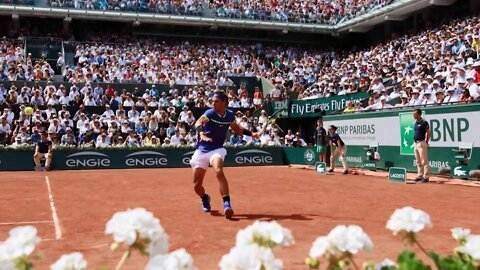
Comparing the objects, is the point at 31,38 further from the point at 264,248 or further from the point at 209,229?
the point at 264,248

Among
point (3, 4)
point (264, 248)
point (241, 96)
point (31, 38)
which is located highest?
point (3, 4)

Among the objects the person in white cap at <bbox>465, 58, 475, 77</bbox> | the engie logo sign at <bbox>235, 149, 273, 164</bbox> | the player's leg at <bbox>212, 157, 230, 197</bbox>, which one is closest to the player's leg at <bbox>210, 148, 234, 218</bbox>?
the player's leg at <bbox>212, 157, 230, 197</bbox>

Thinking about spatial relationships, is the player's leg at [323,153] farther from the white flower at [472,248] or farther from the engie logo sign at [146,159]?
the white flower at [472,248]

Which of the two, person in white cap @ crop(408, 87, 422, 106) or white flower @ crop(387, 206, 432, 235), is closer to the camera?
white flower @ crop(387, 206, 432, 235)

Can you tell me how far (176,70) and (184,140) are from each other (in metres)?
8.94

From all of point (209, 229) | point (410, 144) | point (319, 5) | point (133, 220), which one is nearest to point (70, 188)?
point (209, 229)

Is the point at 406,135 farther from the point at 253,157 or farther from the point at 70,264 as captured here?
the point at 70,264

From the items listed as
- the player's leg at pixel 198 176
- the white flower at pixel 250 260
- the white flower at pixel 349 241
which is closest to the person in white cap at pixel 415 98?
the player's leg at pixel 198 176

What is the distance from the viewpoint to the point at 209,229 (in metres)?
7.28

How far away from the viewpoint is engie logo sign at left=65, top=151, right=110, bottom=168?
22109 mm

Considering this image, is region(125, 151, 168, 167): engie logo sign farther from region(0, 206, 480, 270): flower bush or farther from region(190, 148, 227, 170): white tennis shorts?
region(0, 206, 480, 270): flower bush

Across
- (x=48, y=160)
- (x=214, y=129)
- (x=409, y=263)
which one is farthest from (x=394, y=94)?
(x=409, y=263)

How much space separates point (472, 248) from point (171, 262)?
1.34m

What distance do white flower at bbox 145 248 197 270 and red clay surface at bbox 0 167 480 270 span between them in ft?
10.4
